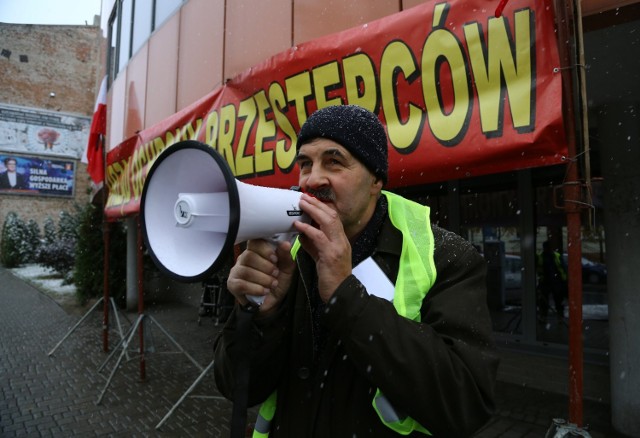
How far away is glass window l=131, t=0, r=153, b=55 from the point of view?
32.9 ft

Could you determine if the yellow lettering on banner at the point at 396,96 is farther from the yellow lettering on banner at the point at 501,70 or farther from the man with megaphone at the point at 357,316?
the man with megaphone at the point at 357,316

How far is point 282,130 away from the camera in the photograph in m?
3.58

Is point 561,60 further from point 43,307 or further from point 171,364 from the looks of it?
point 43,307

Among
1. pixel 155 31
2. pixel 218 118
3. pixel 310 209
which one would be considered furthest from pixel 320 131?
pixel 155 31

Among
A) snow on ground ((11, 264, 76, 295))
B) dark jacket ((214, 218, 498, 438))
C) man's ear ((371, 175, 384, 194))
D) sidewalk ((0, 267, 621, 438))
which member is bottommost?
sidewalk ((0, 267, 621, 438))

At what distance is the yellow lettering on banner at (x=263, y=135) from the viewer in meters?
3.62

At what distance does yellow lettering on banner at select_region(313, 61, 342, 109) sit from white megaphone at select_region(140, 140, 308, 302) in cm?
214

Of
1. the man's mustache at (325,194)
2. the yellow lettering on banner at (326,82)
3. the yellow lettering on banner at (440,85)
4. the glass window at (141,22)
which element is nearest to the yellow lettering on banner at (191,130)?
the yellow lettering on banner at (326,82)

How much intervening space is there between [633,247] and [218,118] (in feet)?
13.2

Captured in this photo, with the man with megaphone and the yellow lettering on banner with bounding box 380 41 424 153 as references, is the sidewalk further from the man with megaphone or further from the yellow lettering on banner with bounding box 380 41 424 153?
the man with megaphone

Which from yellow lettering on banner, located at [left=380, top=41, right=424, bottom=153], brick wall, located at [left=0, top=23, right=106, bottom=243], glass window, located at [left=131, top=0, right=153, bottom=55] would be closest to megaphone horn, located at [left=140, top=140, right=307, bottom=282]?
yellow lettering on banner, located at [left=380, top=41, right=424, bottom=153]

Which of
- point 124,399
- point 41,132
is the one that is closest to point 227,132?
point 124,399

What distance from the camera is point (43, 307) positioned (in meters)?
12.1

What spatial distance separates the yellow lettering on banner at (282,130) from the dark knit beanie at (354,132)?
6.37 ft
